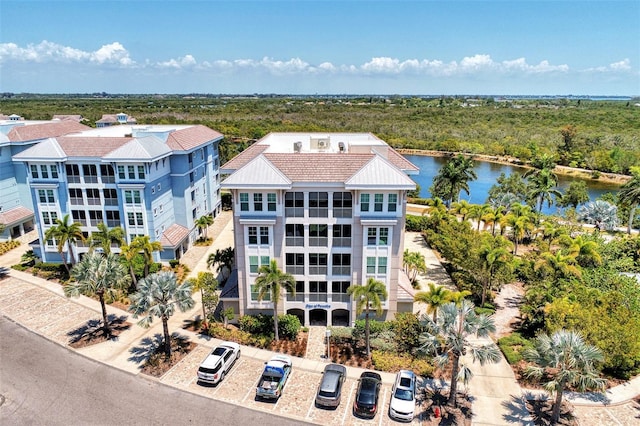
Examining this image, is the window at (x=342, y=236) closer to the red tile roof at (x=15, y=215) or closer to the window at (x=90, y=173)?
the window at (x=90, y=173)

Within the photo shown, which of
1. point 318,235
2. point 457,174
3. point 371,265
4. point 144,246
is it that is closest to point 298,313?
point 318,235

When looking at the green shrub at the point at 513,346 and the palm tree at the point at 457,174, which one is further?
the palm tree at the point at 457,174

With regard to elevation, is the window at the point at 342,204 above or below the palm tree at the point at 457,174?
above

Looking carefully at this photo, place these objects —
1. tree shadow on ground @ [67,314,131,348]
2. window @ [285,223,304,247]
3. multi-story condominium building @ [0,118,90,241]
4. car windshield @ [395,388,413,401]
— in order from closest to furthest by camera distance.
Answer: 1. car windshield @ [395,388,413,401]
2. tree shadow on ground @ [67,314,131,348]
3. window @ [285,223,304,247]
4. multi-story condominium building @ [0,118,90,241]

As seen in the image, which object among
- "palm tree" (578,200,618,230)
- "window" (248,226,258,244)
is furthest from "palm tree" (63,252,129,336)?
"palm tree" (578,200,618,230)

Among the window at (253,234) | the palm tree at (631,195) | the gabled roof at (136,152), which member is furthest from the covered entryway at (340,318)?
the palm tree at (631,195)

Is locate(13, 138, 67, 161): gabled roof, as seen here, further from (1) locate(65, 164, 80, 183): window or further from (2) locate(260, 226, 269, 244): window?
(2) locate(260, 226, 269, 244): window

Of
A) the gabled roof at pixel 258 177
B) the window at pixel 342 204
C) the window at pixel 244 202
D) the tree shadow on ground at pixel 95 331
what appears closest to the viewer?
the gabled roof at pixel 258 177

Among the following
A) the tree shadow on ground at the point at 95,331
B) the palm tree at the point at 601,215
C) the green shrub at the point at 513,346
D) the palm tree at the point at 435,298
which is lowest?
the tree shadow on ground at the point at 95,331
